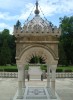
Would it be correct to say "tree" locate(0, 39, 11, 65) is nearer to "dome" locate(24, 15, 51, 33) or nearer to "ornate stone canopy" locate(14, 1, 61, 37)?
"dome" locate(24, 15, 51, 33)

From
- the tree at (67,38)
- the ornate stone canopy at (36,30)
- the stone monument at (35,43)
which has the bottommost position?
the stone monument at (35,43)

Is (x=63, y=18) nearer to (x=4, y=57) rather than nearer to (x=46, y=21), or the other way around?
(x=4, y=57)

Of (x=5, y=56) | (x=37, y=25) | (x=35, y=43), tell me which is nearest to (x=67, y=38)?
(x=5, y=56)

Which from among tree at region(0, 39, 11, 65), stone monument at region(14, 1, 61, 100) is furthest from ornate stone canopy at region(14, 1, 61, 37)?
tree at region(0, 39, 11, 65)

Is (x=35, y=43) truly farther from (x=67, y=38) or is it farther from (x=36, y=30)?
(x=67, y=38)

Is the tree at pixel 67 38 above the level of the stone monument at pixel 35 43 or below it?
above

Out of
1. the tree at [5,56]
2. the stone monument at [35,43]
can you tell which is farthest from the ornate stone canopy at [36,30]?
the tree at [5,56]

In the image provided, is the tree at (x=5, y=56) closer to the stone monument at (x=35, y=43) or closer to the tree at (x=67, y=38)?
the tree at (x=67, y=38)

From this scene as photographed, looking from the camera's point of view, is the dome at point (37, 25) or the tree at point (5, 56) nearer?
the dome at point (37, 25)

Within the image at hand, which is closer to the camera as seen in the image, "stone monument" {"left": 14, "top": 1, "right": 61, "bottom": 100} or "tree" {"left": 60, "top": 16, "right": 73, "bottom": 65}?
"stone monument" {"left": 14, "top": 1, "right": 61, "bottom": 100}

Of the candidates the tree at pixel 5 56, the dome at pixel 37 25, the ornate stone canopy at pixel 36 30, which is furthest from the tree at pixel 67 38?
the ornate stone canopy at pixel 36 30

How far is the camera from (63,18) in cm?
6681

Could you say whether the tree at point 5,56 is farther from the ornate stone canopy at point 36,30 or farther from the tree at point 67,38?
the ornate stone canopy at point 36,30

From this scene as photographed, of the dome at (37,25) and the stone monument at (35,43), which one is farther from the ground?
the dome at (37,25)
